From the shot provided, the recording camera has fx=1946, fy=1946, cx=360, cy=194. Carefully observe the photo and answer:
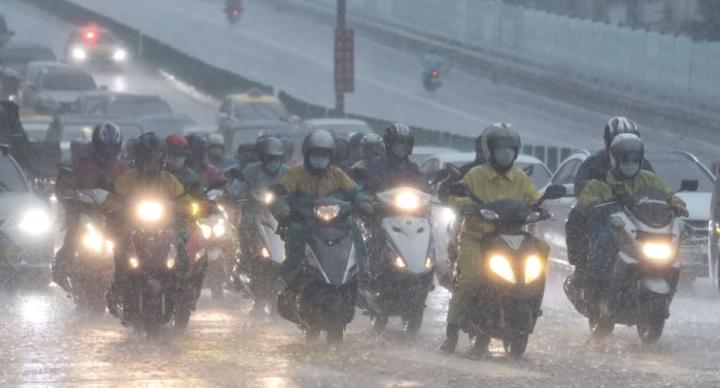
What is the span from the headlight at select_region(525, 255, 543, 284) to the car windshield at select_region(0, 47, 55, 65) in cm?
5664

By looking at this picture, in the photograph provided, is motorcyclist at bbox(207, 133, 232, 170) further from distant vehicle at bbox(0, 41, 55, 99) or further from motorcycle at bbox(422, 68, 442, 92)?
motorcycle at bbox(422, 68, 442, 92)

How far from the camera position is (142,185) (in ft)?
48.1

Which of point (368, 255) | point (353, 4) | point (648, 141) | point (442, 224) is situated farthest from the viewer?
point (353, 4)

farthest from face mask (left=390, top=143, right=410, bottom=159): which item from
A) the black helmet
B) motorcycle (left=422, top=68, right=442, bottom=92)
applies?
motorcycle (left=422, top=68, right=442, bottom=92)

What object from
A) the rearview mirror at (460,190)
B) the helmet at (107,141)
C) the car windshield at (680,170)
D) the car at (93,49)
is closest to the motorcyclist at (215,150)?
the helmet at (107,141)

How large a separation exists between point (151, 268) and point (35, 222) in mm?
5706

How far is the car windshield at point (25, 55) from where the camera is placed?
224 ft

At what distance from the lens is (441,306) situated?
1770 centimetres

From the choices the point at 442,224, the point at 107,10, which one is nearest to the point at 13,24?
the point at 107,10

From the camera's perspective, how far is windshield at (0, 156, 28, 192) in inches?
794

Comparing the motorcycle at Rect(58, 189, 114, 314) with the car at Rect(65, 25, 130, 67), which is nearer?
the motorcycle at Rect(58, 189, 114, 314)

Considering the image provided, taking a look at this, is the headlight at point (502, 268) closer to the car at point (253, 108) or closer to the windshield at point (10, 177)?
the windshield at point (10, 177)

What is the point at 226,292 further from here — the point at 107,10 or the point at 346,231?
the point at 107,10

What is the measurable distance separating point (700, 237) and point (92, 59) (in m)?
53.6
